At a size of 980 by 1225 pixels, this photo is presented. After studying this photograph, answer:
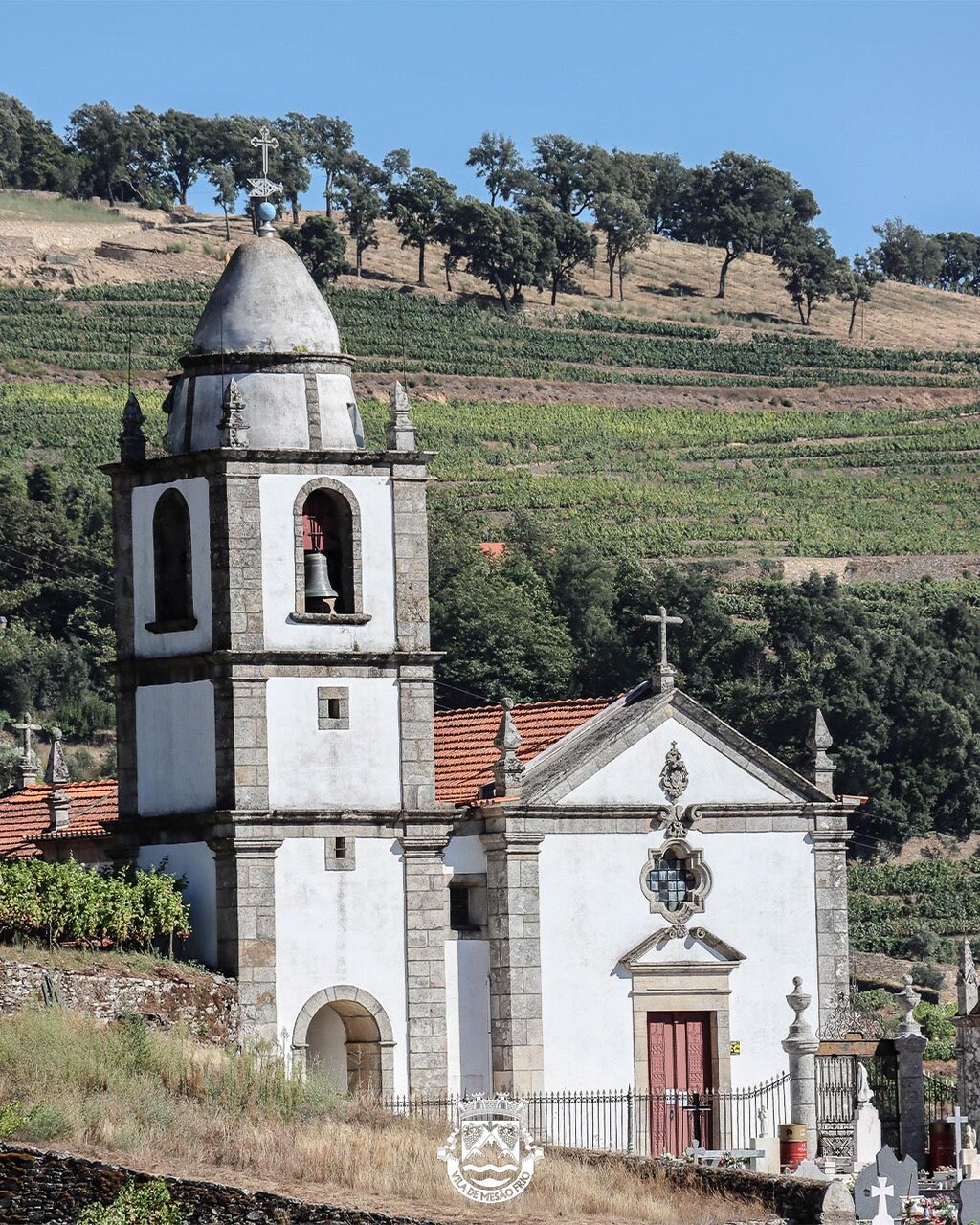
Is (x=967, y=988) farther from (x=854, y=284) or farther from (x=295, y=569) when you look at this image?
(x=854, y=284)

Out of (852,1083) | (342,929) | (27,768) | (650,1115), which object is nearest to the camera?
(342,929)

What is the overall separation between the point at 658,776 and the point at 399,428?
5.62 m

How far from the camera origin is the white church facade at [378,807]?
34250 mm

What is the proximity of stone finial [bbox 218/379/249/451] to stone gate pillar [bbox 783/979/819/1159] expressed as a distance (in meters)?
9.56

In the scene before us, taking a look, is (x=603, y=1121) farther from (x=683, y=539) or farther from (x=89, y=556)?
Answer: (x=683, y=539)

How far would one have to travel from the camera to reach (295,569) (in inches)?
1366

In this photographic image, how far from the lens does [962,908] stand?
7000 cm

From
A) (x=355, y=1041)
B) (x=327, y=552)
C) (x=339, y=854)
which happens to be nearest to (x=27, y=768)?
(x=327, y=552)

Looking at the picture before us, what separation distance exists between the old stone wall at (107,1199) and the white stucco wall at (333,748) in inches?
417

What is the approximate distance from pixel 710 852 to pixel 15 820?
35.0 feet

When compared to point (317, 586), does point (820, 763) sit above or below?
below

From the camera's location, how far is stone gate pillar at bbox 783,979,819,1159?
33562 millimetres

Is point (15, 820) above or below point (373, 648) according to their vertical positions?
below

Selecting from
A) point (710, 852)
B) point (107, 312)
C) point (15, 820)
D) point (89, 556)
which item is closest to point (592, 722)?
point (710, 852)
